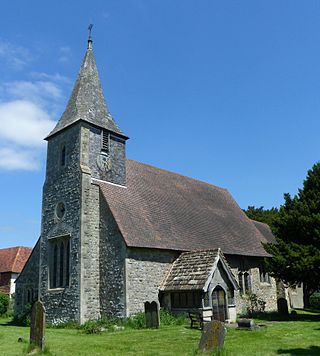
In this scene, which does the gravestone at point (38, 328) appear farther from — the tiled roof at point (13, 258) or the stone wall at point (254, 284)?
the tiled roof at point (13, 258)

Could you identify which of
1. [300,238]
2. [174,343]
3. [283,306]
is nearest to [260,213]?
[283,306]

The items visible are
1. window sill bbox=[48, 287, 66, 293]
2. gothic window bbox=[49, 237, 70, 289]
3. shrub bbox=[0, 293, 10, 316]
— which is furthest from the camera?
shrub bbox=[0, 293, 10, 316]

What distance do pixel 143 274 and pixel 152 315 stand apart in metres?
3.20

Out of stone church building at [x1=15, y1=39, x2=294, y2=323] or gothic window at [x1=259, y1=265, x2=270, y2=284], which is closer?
stone church building at [x1=15, y1=39, x2=294, y2=323]

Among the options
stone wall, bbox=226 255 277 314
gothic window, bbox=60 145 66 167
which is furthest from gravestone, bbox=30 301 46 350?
stone wall, bbox=226 255 277 314

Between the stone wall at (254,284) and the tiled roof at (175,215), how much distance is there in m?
0.68

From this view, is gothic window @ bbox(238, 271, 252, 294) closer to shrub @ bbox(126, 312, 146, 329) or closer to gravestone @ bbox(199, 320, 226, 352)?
shrub @ bbox(126, 312, 146, 329)

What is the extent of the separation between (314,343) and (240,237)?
17.1 m

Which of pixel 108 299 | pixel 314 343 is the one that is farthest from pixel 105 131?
pixel 314 343

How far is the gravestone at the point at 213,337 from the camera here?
11430 mm

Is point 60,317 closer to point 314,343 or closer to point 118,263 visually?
point 118,263

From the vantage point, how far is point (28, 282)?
27.4 meters

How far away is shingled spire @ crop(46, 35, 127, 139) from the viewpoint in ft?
85.3

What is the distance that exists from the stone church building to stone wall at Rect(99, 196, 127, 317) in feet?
0.17
